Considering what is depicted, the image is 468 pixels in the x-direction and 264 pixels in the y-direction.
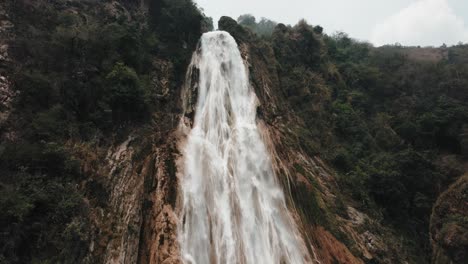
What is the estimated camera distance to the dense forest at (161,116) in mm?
10016

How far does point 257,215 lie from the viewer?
12.9 metres

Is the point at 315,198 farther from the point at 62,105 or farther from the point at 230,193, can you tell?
the point at 62,105

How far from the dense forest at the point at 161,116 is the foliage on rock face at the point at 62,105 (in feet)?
0.16

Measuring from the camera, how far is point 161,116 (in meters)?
16.6

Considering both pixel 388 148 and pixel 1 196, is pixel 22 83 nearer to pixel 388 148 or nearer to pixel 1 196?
pixel 1 196

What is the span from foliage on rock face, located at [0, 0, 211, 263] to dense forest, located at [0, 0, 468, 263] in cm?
5

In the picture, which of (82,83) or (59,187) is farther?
(82,83)

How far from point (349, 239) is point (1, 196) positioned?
43.5ft

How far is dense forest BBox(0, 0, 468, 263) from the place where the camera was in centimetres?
1002

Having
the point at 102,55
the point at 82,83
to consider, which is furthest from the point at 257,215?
the point at 102,55

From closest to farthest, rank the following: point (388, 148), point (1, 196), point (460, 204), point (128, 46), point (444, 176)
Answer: point (1, 196) → point (460, 204) → point (128, 46) → point (444, 176) → point (388, 148)

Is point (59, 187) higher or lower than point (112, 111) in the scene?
lower

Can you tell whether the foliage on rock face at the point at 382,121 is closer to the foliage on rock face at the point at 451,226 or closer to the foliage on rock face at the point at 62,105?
the foliage on rock face at the point at 451,226

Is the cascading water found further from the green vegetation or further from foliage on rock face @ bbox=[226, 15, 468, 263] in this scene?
the green vegetation
